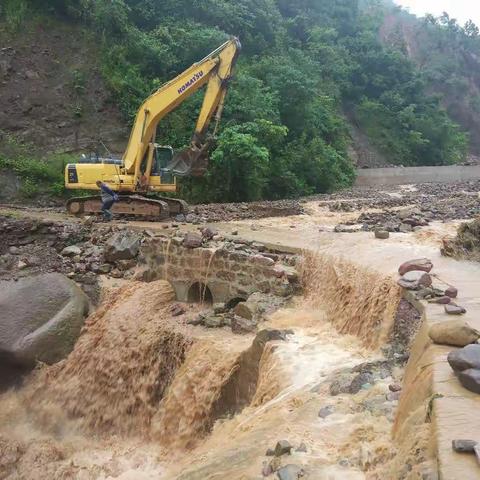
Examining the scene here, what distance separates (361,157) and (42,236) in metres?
23.2

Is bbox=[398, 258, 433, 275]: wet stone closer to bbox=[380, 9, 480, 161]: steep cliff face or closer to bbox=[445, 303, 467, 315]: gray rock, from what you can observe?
bbox=[445, 303, 467, 315]: gray rock

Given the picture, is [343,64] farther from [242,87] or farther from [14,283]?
[14,283]

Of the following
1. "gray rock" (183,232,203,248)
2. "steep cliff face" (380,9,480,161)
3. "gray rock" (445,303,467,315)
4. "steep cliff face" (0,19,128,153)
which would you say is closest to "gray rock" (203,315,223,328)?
"gray rock" (183,232,203,248)

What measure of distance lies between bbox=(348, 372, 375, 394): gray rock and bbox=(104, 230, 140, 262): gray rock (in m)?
6.60

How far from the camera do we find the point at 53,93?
2022 centimetres

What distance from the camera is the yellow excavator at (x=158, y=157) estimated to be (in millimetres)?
13273

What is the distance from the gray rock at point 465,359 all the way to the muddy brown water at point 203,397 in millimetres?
794

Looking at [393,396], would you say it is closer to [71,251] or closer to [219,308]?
[219,308]

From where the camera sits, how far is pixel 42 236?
12578mm

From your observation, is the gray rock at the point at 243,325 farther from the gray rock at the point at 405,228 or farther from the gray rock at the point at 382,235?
the gray rock at the point at 405,228

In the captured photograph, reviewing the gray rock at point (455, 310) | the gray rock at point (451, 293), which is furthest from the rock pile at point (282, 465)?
the gray rock at point (451, 293)

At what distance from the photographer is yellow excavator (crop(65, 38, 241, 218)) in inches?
523

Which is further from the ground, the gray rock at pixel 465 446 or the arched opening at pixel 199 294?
the gray rock at pixel 465 446

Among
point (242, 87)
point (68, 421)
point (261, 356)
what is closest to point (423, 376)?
point (261, 356)
